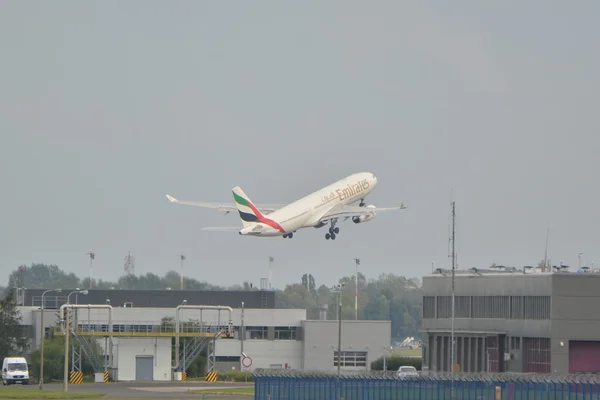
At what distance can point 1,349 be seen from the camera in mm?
170750

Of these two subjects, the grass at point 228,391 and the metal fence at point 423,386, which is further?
the grass at point 228,391

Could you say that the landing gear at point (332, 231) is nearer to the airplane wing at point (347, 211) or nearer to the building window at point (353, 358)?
the airplane wing at point (347, 211)

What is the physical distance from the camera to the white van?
135125mm

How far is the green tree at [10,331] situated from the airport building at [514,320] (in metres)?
55.8

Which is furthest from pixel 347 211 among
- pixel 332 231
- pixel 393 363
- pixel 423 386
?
pixel 423 386

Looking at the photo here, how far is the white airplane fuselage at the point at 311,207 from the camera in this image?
432 ft

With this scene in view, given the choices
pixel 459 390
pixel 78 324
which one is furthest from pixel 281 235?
pixel 459 390

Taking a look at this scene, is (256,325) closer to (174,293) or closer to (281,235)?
(174,293)

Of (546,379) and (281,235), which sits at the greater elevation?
(281,235)

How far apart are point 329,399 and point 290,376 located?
3.00 m

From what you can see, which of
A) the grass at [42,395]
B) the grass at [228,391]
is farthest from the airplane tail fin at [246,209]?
the grass at [42,395]

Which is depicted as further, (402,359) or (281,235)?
(402,359)

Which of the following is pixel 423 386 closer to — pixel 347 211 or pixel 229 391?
pixel 229 391

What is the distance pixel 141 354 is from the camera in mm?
151500
